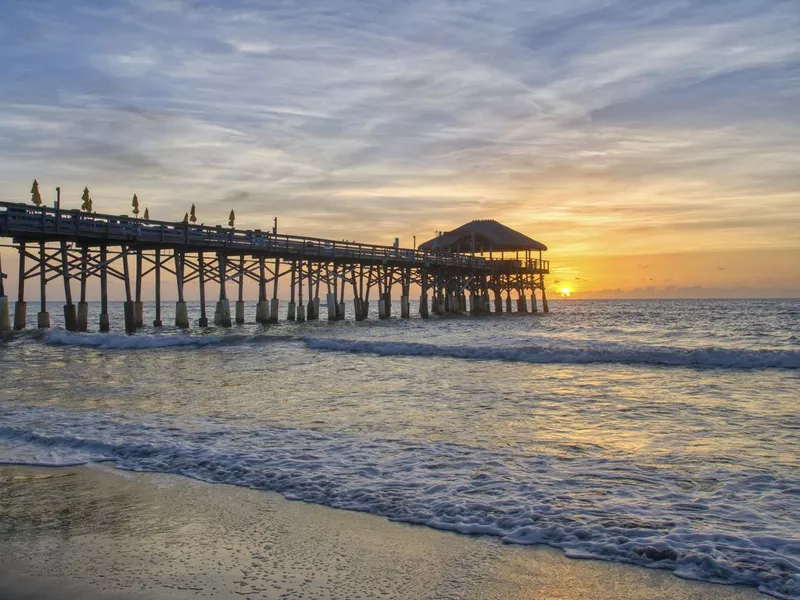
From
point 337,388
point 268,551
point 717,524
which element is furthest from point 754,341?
point 268,551

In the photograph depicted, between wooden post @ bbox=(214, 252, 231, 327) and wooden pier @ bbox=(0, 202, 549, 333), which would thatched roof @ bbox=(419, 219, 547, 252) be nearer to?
wooden pier @ bbox=(0, 202, 549, 333)

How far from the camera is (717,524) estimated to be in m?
5.09

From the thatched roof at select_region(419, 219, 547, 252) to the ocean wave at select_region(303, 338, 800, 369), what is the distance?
115 ft

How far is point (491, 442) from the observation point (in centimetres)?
820

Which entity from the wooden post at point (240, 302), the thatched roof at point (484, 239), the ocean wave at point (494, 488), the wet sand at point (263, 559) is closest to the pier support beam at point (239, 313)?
the wooden post at point (240, 302)

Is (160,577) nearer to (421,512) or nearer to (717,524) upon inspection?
(421,512)

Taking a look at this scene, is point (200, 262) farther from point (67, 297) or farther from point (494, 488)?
point (494, 488)

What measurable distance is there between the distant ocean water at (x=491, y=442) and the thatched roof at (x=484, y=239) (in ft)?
131

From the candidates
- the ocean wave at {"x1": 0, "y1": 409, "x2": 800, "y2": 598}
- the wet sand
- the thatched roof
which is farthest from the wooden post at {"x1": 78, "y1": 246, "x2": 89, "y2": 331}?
the thatched roof

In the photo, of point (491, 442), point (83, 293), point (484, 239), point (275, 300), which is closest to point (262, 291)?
point (275, 300)

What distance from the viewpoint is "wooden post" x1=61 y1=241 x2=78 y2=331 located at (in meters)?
26.7

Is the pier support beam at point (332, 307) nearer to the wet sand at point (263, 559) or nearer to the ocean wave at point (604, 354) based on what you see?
the ocean wave at point (604, 354)

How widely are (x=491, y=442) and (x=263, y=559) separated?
4.24 metres

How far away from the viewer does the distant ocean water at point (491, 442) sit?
5051 mm
